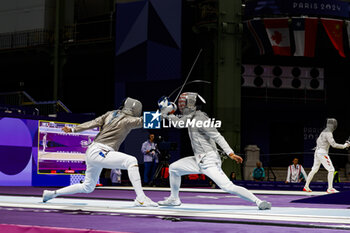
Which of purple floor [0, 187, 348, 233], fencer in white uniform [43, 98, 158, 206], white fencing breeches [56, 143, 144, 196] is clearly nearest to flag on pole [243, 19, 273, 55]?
fencer in white uniform [43, 98, 158, 206]

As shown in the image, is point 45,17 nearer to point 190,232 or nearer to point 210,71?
point 210,71

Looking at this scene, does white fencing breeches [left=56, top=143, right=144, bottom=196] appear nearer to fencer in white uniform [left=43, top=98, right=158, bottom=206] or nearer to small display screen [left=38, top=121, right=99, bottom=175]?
fencer in white uniform [left=43, top=98, right=158, bottom=206]

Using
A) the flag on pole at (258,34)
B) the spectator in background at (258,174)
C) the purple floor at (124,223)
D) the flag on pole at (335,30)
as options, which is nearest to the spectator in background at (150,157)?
the spectator in background at (258,174)

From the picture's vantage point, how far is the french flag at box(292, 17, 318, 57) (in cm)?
2114

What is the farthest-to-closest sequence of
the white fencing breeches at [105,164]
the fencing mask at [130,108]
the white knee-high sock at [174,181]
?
the fencing mask at [130,108] → the white knee-high sock at [174,181] → the white fencing breeches at [105,164]

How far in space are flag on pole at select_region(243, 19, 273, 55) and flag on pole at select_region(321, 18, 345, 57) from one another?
85.8 inches

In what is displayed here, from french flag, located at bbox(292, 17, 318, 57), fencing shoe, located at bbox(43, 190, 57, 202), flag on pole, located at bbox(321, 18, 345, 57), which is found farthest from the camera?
flag on pole, located at bbox(321, 18, 345, 57)

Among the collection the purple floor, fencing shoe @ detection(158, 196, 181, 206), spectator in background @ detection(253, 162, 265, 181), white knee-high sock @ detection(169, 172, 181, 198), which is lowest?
spectator in background @ detection(253, 162, 265, 181)

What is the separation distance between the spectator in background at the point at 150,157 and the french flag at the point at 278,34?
282 inches

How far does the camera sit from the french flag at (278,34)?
21.2 m

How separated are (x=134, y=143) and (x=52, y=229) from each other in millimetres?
15658

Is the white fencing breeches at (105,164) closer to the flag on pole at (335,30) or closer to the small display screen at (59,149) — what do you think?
the small display screen at (59,149)

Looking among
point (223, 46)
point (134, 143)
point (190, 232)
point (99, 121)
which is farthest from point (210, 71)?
point (190, 232)

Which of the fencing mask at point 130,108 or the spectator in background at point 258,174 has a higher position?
the fencing mask at point 130,108
